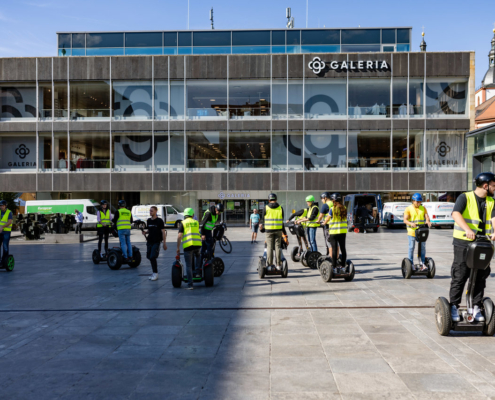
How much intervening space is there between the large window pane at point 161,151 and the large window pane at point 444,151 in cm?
2047

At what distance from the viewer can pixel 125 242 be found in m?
13.7

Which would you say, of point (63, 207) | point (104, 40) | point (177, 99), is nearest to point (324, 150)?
point (177, 99)

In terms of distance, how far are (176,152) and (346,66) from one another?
48.8 ft

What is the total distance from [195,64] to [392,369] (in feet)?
118

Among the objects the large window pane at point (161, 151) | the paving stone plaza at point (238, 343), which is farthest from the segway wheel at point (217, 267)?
the large window pane at point (161, 151)

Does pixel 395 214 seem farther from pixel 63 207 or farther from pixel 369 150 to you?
pixel 63 207

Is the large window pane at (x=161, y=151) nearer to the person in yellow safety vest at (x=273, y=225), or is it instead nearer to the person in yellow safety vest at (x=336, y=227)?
the person in yellow safety vest at (x=273, y=225)

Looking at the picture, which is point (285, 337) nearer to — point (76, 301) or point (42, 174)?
point (76, 301)

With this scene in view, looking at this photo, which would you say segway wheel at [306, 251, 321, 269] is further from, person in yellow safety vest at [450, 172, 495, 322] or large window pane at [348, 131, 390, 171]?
large window pane at [348, 131, 390, 171]

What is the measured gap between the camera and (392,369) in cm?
490

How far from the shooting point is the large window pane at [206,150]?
38.3 metres

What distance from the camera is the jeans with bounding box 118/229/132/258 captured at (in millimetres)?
13430

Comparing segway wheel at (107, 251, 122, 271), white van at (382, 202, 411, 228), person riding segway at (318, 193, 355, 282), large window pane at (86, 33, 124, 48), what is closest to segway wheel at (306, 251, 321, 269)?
person riding segway at (318, 193, 355, 282)

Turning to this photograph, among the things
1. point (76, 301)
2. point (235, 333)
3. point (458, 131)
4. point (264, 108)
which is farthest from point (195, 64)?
point (235, 333)
